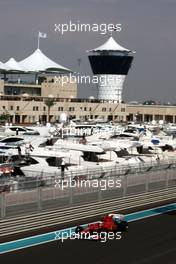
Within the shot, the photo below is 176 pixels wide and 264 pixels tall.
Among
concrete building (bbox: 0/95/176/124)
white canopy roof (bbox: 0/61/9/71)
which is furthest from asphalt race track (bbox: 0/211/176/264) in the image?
white canopy roof (bbox: 0/61/9/71)

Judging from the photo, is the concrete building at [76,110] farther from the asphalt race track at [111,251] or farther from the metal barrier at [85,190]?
the asphalt race track at [111,251]

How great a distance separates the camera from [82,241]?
40.8 ft

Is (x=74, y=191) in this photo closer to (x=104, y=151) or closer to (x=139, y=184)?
(x=139, y=184)

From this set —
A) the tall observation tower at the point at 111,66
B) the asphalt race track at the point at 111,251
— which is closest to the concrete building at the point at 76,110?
the tall observation tower at the point at 111,66

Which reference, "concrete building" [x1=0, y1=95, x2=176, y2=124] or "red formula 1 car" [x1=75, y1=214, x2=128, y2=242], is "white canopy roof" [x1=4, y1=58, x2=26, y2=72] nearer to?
"concrete building" [x1=0, y1=95, x2=176, y2=124]

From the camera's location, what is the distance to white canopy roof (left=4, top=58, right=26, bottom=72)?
324 ft

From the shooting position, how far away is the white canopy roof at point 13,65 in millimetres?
98769

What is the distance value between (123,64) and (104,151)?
102 metres

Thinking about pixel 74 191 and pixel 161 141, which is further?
pixel 161 141

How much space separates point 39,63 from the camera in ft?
350

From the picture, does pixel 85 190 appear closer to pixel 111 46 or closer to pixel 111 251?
pixel 111 251

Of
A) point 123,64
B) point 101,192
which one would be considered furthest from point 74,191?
point 123,64

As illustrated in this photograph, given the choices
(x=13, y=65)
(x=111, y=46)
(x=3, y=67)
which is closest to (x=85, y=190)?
(x=3, y=67)

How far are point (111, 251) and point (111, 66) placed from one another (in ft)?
383
